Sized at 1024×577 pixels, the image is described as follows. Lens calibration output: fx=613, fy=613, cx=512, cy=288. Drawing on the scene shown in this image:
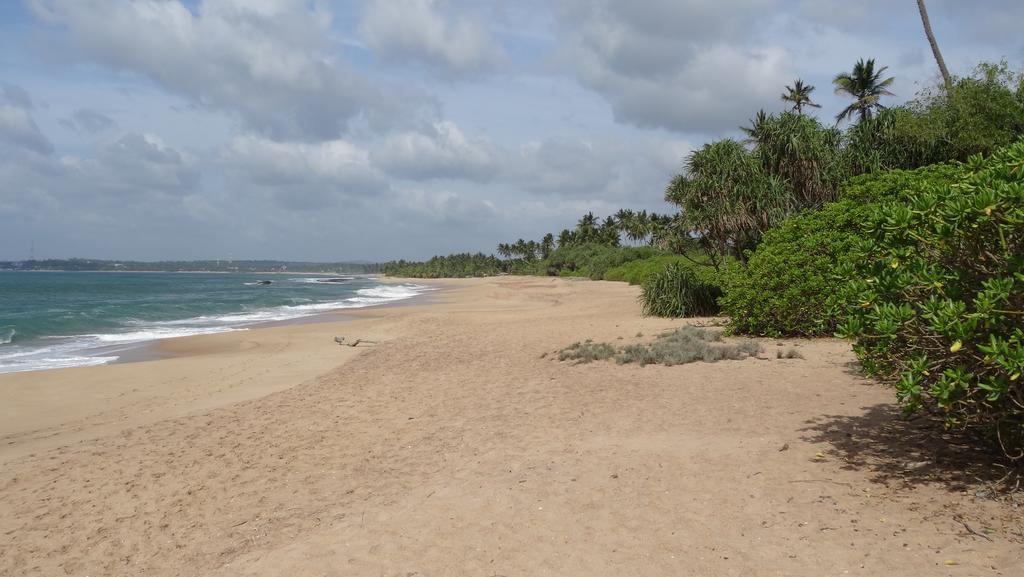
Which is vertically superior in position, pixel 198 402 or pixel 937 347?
pixel 937 347

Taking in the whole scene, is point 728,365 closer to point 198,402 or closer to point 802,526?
point 802,526

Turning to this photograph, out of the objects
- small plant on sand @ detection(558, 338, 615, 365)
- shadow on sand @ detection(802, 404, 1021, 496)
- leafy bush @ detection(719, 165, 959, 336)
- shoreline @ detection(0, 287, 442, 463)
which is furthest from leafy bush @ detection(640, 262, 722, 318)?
shadow on sand @ detection(802, 404, 1021, 496)

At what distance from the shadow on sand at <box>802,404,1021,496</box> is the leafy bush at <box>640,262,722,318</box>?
1154 centimetres

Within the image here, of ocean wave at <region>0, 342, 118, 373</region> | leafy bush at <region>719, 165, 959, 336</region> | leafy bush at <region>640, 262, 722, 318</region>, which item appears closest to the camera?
leafy bush at <region>719, 165, 959, 336</region>

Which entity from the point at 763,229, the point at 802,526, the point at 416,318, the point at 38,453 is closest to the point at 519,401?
the point at 802,526

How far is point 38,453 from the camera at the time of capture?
8016 mm

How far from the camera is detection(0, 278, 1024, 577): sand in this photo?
428cm

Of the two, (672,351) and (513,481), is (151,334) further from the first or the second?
(513,481)

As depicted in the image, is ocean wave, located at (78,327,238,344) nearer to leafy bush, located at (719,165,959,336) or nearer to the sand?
the sand

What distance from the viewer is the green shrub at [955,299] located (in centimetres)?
394

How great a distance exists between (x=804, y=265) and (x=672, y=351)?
3962 mm

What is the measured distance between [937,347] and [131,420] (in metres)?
10.7

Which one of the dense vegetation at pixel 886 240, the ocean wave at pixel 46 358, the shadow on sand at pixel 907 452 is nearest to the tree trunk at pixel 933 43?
the dense vegetation at pixel 886 240

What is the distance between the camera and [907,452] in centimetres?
565
